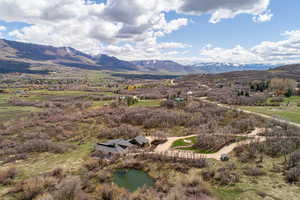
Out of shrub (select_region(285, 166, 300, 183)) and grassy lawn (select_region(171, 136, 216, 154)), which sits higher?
shrub (select_region(285, 166, 300, 183))

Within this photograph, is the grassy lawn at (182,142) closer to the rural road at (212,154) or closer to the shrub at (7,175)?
the rural road at (212,154)

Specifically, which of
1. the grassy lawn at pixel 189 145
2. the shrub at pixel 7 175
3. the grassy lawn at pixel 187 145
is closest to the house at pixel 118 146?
the grassy lawn at pixel 187 145

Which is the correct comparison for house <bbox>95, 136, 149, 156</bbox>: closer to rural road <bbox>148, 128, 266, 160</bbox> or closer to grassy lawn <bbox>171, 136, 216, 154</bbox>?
rural road <bbox>148, 128, 266, 160</bbox>

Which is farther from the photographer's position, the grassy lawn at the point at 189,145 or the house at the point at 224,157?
the grassy lawn at the point at 189,145

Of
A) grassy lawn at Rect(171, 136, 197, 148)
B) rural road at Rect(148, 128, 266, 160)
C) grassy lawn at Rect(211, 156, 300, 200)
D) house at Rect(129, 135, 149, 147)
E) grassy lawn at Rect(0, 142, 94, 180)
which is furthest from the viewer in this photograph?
house at Rect(129, 135, 149, 147)

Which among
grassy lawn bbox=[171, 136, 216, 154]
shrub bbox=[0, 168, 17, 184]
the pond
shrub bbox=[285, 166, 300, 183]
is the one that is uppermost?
shrub bbox=[285, 166, 300, 183]

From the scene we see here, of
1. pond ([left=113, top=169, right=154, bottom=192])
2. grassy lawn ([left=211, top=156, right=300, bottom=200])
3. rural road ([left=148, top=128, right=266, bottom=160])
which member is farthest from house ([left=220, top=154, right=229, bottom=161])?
pond ([left=113, top=169, right=154, bottom=192])

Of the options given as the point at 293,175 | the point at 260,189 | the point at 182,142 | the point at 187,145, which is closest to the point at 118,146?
the point at 182,142

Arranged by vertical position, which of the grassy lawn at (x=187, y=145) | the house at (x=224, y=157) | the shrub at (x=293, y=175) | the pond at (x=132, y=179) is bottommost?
the pond at (x=132, y=179)

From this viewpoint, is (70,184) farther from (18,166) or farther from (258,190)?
(258,190)

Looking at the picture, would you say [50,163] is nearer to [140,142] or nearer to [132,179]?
[132,179]
